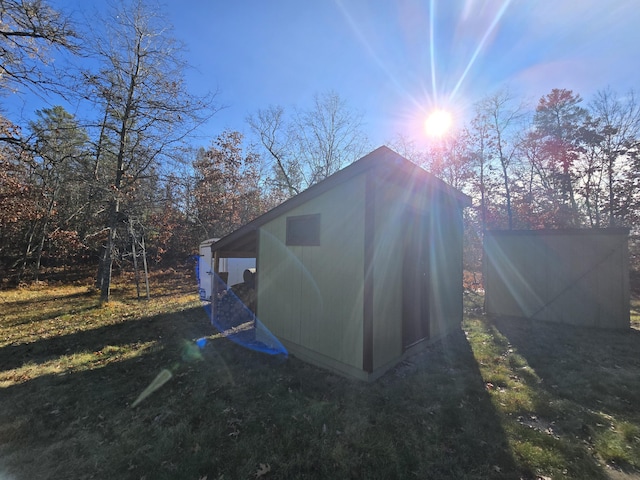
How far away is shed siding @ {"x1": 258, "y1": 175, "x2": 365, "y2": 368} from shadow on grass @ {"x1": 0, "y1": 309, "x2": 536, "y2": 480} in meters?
0.50

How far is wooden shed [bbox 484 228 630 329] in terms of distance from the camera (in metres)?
6.19

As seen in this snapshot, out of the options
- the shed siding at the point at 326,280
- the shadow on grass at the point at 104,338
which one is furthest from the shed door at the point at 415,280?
the shadow on grass at the point at 104,338

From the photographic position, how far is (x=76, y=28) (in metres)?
5.38

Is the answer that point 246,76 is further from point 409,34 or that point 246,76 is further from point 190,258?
point 190,258

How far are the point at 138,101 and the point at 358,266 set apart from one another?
885cm

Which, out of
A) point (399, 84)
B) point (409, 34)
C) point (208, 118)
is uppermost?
point (399, 84)

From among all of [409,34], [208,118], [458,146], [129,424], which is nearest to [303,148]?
[458,146]

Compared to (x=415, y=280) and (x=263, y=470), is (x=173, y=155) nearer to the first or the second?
(x=415, y=280)

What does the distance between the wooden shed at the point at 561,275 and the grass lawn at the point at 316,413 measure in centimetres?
99

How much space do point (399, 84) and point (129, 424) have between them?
10.9 meters

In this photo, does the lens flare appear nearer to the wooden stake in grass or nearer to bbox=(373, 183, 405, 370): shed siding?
bbox=(373, 183, 405, 370): shed siding

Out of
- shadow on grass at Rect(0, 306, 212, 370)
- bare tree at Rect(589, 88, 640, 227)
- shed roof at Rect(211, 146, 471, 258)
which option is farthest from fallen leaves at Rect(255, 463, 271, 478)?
bare tree at Rect(589, 88, 640, 227)

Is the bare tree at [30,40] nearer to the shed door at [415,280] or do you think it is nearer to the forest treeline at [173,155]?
the forest treeline at [173,155]

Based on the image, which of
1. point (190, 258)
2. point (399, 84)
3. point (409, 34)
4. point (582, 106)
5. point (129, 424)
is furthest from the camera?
point (190, 258)
